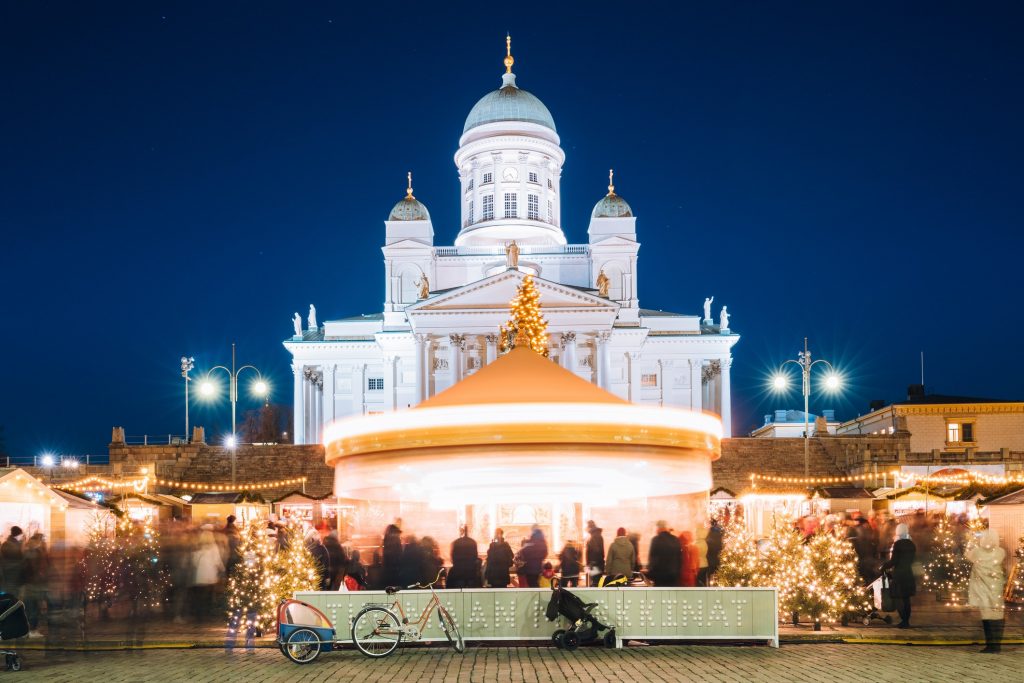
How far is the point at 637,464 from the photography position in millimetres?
17078

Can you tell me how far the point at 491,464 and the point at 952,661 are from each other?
6722mm

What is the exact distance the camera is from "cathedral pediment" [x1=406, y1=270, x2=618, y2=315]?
67.9 m

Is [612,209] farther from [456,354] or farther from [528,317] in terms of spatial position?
[528,317]

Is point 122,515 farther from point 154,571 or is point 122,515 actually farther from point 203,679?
point 203,679

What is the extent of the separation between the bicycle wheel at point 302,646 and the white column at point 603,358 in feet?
178

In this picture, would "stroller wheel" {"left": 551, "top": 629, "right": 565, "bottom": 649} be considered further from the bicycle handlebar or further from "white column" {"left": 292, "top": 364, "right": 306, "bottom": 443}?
"white column" {"left": 292, "top": 364, "right": 306, "bottom": 443}

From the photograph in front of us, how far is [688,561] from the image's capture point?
18250mm

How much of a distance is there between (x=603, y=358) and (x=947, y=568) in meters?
Result: 45.2

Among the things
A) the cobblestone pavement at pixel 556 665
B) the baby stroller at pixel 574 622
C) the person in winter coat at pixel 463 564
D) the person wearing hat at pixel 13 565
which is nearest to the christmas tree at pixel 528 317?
the person in winter coat at pixel 463 564

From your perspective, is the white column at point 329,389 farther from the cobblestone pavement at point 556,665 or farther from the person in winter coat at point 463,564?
the cobblestone pavement at point 556,665

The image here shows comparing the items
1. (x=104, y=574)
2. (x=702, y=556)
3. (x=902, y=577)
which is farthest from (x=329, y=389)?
(x=902, y=577)

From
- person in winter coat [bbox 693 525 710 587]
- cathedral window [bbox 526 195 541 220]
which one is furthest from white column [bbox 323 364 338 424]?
person in winter coat [bbox 693 525 710 587]

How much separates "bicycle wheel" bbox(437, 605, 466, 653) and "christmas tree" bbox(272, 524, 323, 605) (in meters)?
2.87

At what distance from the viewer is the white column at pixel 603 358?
225 ft
